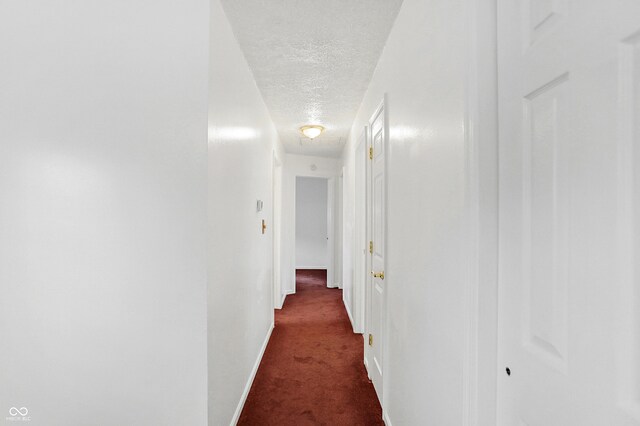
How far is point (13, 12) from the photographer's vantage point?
1.31 metres

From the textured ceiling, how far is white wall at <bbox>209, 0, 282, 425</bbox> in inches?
5.0

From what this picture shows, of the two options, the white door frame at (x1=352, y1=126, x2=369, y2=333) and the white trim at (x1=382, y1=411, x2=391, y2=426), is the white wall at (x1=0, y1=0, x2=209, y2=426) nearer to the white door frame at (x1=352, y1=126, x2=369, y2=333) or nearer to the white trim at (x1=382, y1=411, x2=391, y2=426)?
the white trim at (x1=382, y1=411, x2=391, y2=426)

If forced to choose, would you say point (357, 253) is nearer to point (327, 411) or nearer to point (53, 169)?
point (327, 411)

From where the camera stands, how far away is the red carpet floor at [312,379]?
2.02m

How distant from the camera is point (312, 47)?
2.05 m

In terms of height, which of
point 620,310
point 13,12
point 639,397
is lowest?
point 639,397

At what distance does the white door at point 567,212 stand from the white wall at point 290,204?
14.3 ft

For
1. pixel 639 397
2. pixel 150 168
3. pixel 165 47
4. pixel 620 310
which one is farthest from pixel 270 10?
pixel 639 397

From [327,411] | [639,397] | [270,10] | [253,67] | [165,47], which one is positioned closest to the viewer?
[639,397]

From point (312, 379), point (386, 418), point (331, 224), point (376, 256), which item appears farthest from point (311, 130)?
point (386, 418)

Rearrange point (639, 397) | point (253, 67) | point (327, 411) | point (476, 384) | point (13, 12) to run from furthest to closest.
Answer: point (253, 67) → point (327, 411) → point (13, 12) → point (476, 384) → point (639, 397)

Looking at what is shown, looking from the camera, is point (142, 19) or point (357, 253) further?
point (357, 253)

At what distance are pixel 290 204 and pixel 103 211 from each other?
12.7 ft

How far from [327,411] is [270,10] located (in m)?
2.50
